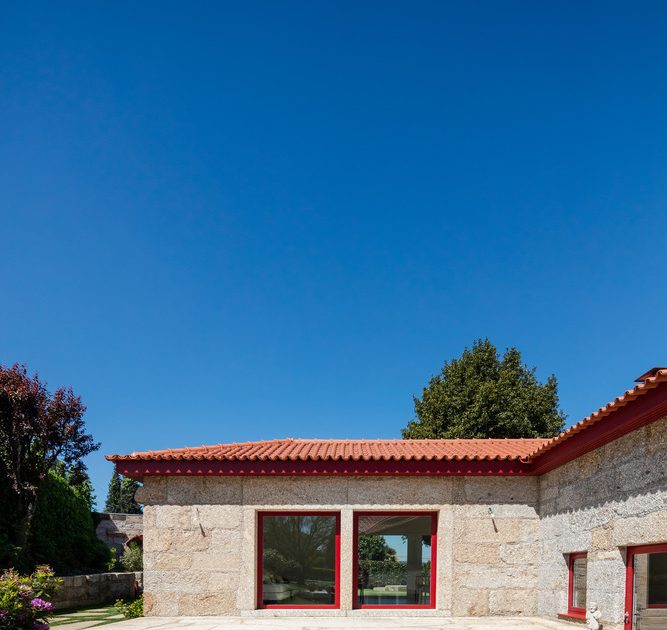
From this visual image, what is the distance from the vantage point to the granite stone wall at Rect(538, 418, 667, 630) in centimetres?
716

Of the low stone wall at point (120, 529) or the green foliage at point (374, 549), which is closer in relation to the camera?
the green foliage at point (374, 549)

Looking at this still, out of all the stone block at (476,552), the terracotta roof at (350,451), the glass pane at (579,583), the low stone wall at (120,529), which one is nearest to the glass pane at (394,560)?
the stone block at (476,552)

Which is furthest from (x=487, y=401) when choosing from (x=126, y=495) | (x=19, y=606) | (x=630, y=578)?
(x=126, y=495)

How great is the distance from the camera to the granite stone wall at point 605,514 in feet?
23.5

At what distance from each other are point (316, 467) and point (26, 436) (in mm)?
10376

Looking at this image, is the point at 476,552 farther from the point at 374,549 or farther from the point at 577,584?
the point at 577,584

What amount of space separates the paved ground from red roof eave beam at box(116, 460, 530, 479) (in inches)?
99.3

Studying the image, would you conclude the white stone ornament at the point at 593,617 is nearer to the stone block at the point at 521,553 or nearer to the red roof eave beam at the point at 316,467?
the stone block at the point at 521,553

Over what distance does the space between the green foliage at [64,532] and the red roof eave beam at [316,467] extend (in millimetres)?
8595

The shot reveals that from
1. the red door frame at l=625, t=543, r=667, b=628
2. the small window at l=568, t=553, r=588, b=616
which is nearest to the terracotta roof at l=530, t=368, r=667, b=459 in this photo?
the red door frame at l=625, t=543, r=667, b=628

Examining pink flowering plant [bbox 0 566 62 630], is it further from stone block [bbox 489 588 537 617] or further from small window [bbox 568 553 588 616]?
small window [bbox 568 553 588 616]

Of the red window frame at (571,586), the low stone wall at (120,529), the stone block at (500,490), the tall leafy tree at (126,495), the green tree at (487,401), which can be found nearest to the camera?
the red window frame at (571,586)

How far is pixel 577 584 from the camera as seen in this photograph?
373 inches

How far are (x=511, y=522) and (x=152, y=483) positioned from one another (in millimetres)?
6927
